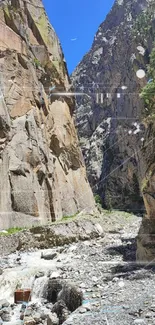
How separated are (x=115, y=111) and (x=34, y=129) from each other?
121 feet

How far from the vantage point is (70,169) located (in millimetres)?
34281

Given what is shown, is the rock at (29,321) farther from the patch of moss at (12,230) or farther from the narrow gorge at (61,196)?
the patch of moss at (12,230)

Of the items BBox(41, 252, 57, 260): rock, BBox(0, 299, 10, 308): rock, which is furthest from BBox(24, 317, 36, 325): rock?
BBox(41, 252, 57, 260): rock

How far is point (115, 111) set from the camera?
61656 millimetres

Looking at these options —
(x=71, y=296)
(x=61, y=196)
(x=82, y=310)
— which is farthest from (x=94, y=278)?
(x=61, y=196)

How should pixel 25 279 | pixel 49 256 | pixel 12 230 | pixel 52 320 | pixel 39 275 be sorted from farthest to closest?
pixel 12 230 < pixel 49 256 < pixel 39 275 < pixel 25 279 < pixel 52 320

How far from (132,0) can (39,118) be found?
6153 centimetres

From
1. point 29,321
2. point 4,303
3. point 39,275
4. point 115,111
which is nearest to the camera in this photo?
point 29,321

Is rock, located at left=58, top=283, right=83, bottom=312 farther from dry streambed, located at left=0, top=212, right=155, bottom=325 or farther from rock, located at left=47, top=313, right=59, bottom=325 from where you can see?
rock, located at left=47, top=313, right=59, bottom=325

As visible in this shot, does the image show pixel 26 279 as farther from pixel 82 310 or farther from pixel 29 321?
pixel 82 310

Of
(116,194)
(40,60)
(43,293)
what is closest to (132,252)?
(43,293)

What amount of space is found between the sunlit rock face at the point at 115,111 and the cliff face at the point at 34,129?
14027 mm

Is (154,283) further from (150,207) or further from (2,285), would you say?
(2,285)

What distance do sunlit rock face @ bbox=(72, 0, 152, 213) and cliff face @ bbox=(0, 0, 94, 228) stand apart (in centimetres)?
1403
